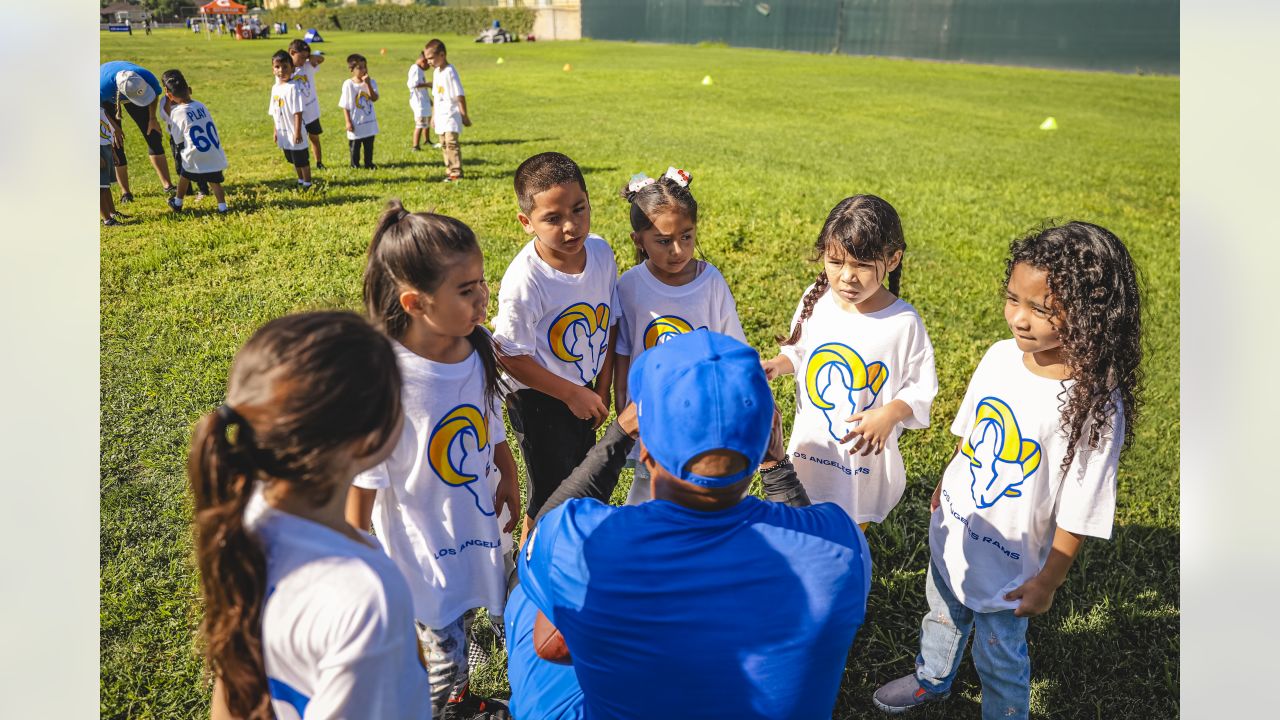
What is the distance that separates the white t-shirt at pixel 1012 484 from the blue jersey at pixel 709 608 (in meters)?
1.00

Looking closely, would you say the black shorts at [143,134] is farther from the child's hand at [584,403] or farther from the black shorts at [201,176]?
the child's hand at [584,403]

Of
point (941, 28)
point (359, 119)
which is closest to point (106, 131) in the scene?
point (359, 119)

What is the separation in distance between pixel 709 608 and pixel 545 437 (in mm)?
1844

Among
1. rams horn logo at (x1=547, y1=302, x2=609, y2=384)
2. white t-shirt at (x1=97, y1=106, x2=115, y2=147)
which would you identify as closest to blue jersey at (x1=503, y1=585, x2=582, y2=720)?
rams horn logo at (x1=547, y1=302, x2=609, y2=384)

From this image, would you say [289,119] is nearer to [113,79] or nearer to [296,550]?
[113,79]

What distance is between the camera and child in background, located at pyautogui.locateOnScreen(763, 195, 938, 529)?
2.64 m

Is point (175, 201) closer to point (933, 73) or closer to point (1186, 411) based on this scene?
point (1186, 411)

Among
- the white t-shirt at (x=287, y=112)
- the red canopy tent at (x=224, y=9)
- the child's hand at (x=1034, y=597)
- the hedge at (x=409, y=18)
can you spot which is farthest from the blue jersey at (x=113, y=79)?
the red canopy tent at (x=224, y=9)

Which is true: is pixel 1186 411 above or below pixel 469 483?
above

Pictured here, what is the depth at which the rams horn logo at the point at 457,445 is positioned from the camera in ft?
7.31

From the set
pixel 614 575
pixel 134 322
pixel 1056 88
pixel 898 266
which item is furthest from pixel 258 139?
pixel 1056 88

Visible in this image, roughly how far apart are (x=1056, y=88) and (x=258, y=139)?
22254 mm

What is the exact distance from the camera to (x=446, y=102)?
10.4m

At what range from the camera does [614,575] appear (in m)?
1.46
